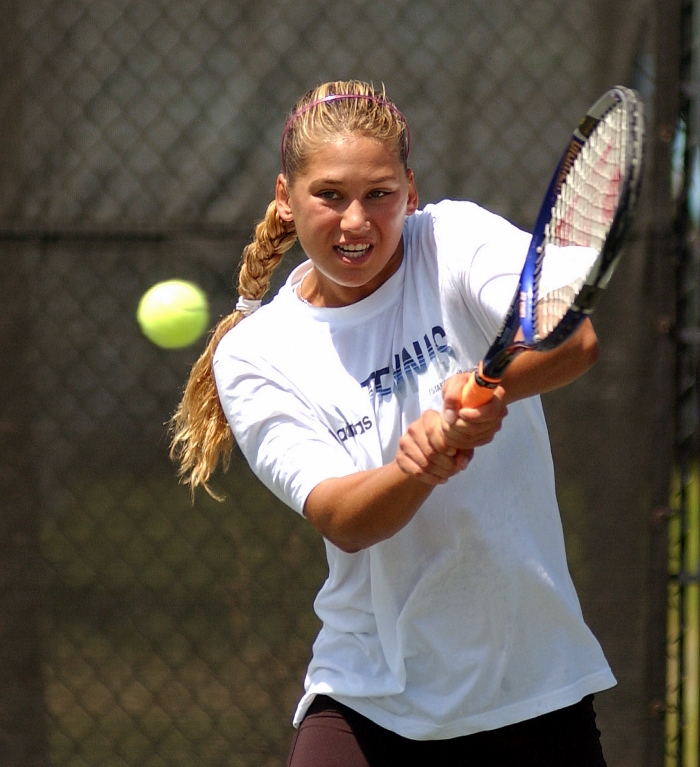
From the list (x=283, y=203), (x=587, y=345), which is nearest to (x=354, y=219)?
(x=283, y=203)

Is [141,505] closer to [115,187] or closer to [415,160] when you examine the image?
[115,187]

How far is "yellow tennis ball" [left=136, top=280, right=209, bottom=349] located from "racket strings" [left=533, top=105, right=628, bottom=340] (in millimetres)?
1286

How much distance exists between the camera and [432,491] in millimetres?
1683

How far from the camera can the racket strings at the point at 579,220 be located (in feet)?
4.73

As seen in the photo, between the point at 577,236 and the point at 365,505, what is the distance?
47 cm

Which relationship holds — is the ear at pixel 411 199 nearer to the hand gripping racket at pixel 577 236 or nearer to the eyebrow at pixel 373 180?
the eyebrow at pixel 373 180

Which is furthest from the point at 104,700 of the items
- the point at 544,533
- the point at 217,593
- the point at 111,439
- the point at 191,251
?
the point at 544,533

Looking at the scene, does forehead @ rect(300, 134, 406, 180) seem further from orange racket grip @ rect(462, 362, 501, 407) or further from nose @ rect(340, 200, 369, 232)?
orange racket grip @ rect(462, 362, 501, 407)

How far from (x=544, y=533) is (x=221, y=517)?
3.84ft

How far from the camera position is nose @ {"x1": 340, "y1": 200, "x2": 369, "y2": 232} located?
1.70 meters

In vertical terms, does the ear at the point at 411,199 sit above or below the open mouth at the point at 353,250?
above

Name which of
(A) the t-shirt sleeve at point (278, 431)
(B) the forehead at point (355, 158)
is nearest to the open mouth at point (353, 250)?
(B) the forehead at point (355, 158)

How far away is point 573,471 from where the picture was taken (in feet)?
8.76

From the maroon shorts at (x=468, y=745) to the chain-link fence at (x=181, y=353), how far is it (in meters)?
0.89
